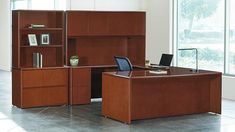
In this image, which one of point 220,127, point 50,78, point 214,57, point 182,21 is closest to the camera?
point 220,127

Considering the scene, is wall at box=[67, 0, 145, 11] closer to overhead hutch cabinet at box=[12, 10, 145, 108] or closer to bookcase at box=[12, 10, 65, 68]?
overhead hutch cabinet at box=[12, 10, 145, 108]

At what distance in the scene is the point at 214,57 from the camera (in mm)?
11211

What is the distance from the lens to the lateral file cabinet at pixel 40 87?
896 cm

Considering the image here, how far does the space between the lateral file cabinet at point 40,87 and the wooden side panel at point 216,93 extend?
2892mm

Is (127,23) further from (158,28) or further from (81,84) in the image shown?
(158,28)

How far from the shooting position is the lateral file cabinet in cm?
896

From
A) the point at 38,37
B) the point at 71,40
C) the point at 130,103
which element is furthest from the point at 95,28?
the point at 130,103

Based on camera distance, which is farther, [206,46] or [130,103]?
[206,46]

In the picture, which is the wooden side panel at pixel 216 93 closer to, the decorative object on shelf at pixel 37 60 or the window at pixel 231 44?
the window at pixel 231 44

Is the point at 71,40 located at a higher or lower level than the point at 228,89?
higher

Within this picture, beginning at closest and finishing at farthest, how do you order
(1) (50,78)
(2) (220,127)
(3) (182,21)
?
(2) (220,127)
(1) (50,78)
(3) (182,21)

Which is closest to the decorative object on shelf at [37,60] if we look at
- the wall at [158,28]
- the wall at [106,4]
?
the wall at [106,4]

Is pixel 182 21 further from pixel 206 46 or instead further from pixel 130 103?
pixel 130 103

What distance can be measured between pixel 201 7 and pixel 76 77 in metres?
4.03
